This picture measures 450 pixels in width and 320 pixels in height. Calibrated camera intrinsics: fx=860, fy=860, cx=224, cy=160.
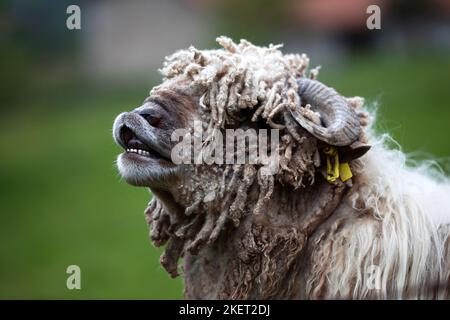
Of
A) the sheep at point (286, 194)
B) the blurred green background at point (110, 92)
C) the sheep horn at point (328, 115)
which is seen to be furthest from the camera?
the blurred green background at point (110, 92)

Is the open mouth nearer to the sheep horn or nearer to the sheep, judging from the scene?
the sheep

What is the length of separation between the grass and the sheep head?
0.93 meters

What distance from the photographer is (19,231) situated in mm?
16219

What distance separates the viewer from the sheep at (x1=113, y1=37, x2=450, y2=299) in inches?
176

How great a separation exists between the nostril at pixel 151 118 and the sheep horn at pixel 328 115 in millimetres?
696

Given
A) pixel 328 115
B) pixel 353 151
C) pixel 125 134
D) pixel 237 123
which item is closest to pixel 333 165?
pixel 353 151

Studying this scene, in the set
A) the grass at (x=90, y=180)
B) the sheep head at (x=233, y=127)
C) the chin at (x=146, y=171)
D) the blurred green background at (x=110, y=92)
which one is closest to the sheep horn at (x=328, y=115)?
the sheep head at (x=233, y=127)

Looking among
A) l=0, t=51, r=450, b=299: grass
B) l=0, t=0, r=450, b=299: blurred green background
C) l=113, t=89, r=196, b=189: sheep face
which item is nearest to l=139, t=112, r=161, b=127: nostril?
l=113, t=89, r=196, b=189: sheep face

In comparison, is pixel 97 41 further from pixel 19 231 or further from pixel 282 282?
pixel 282 282

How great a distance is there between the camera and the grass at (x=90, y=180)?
38.6 feet

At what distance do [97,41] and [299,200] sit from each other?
28431mm

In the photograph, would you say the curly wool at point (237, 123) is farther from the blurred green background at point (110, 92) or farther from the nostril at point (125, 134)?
the blurred green background at point (110, 92)

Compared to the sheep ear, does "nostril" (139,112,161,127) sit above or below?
above

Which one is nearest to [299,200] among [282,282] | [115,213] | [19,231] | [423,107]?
[282,282]
